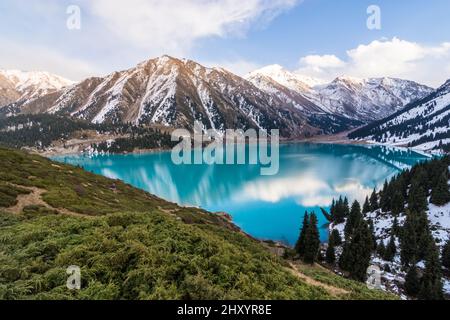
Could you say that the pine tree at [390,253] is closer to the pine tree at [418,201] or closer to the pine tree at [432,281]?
the pine tree at [432,281]

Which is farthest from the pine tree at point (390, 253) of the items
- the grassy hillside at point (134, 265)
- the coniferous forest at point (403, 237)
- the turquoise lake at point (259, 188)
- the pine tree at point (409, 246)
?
the grassy hillside at point (134, 265)

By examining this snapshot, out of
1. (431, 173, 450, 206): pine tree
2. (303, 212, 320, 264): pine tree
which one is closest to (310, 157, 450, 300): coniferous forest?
(431, 173, 450, 206): pine tree

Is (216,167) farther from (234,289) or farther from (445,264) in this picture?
(234,289)

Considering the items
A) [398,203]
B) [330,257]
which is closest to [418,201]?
[398,203]

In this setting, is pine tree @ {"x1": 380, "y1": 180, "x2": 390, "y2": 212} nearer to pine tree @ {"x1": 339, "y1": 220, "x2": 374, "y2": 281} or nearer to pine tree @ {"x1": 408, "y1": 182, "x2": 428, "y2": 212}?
pine tree @ {"x1": 408, "y1": 182, "x2": 428, "y2": 212}

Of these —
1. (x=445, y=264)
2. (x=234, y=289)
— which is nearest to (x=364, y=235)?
(x=445, y=264)

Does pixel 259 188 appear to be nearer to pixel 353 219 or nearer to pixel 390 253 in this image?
pixel 353 219
